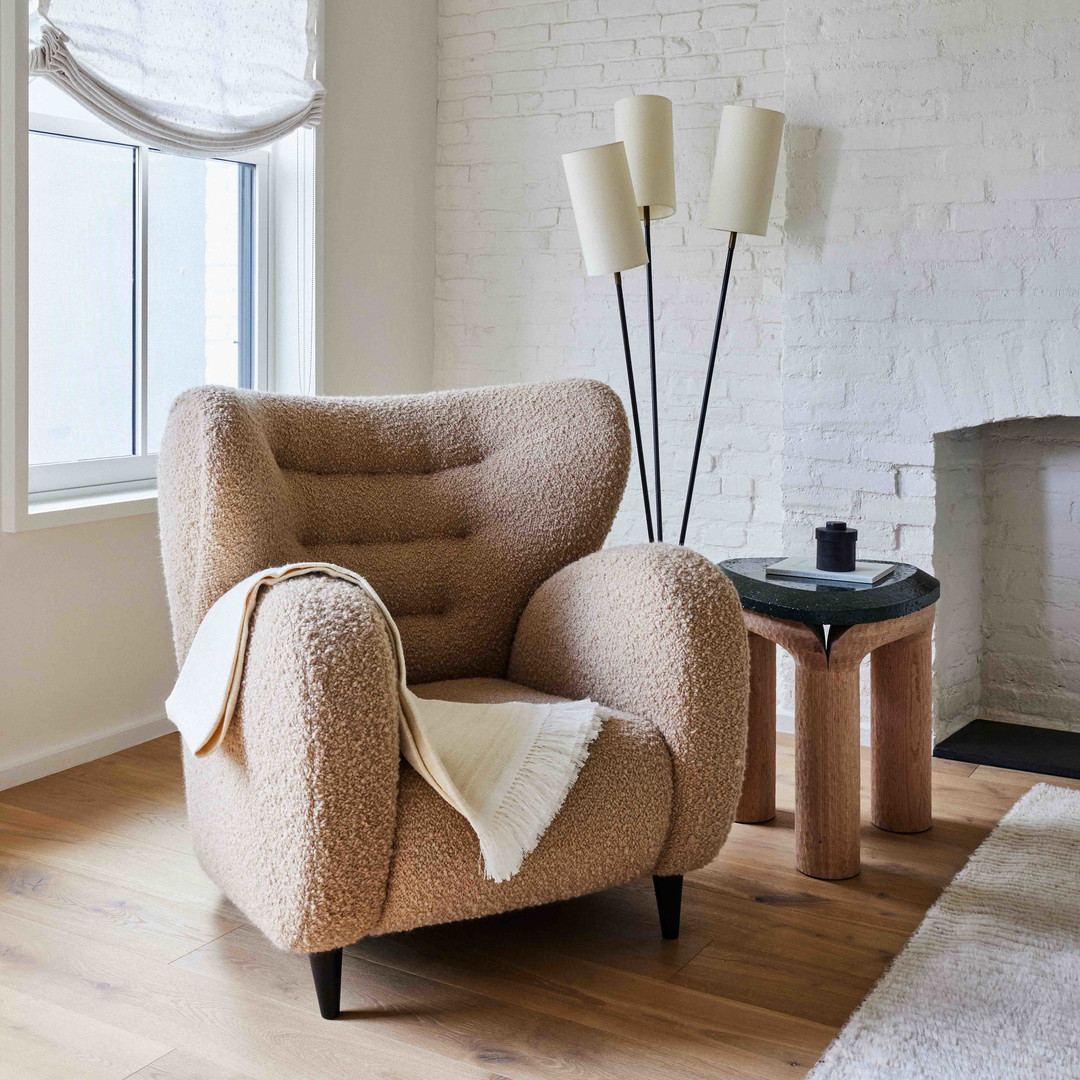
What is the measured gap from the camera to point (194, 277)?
3.08 metres

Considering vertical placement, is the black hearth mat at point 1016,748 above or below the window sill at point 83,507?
below

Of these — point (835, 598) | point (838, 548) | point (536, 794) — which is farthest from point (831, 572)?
point (536, 794)

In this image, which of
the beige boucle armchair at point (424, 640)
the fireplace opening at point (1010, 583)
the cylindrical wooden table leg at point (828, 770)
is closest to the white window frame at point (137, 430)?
the beige boucle armchair at point (424, 640)

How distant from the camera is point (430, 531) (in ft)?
7.18

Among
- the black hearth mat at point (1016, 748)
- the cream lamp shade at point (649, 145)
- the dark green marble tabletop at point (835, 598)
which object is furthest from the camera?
the cream lamp shade at point (649, 145)

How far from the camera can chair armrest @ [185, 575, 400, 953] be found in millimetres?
1480

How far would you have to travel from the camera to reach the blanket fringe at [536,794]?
5.16 ft

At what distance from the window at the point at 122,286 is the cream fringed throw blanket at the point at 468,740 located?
127 cm

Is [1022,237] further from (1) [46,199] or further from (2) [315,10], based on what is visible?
(1) [46,199]

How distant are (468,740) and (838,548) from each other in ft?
3.08

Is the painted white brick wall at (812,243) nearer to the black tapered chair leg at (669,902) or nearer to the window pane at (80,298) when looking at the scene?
the window pane at (80,298)

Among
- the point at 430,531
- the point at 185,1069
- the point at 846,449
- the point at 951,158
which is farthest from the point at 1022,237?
the point at 185,1069

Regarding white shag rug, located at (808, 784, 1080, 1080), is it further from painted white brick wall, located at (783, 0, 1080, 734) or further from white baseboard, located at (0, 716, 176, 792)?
white baseboard, located at (0, 716, 176, 792)

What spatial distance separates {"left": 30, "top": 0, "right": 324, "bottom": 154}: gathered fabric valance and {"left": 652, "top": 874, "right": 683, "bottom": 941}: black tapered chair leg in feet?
6.51
